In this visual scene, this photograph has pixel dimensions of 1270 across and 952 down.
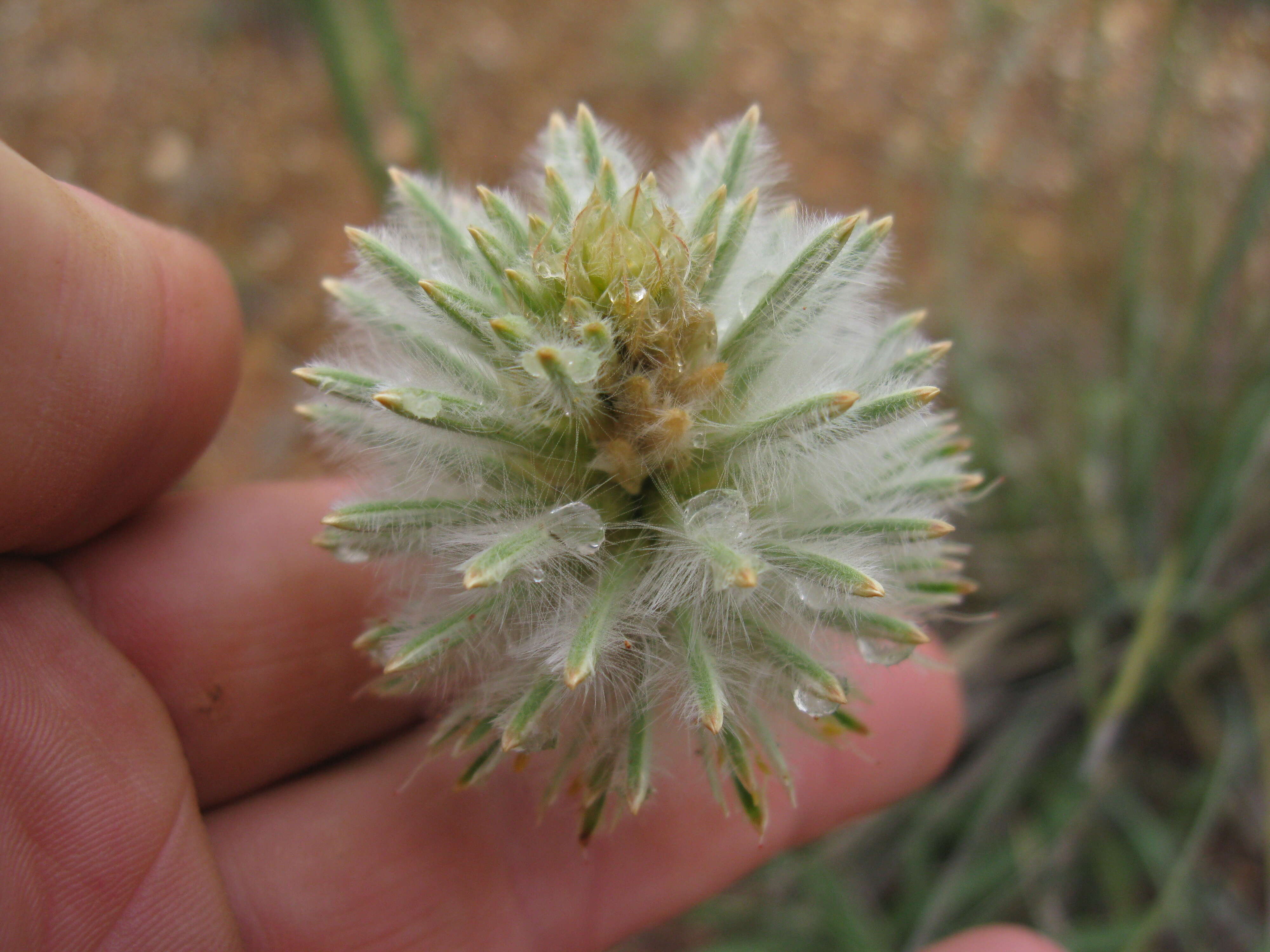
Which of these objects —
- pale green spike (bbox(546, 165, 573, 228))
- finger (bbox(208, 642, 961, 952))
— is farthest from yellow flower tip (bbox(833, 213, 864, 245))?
finger (bbox(208, 642, 961, 952))

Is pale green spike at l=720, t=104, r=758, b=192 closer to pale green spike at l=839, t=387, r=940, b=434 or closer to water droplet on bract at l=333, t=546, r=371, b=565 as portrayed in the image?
pale green spike at l=839, t=387, r=940, b=434

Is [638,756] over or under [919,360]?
under

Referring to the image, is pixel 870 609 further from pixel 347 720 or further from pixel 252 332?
pixel 252 332

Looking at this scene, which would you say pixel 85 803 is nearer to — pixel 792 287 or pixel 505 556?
pixel 505 556

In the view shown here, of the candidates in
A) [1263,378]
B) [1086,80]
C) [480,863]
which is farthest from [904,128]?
[480,863]

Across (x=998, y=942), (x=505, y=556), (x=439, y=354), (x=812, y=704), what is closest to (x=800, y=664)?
(x=812, y=704)

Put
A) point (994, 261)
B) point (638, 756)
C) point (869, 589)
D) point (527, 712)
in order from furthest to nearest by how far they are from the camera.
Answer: point (994, 261) → point (638, 756) → point (527, 712) → point (869, 589)
